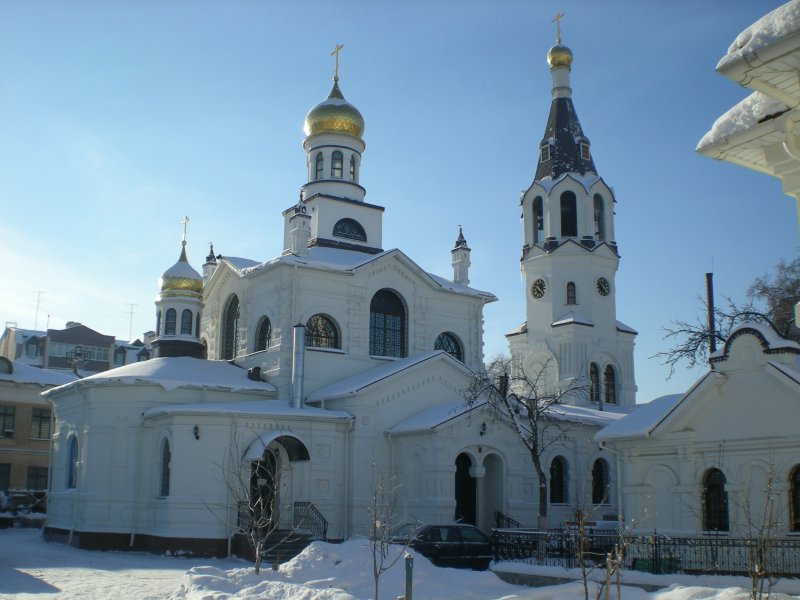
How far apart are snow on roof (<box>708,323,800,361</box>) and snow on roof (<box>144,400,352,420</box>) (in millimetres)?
11526

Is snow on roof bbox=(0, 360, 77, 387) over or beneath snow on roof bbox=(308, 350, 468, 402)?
over

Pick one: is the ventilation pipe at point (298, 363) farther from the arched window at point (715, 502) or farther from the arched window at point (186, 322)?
the arched window at point (715, 502)

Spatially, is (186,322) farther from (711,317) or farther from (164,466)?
(711,317)

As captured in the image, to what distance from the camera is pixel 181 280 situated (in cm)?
3100

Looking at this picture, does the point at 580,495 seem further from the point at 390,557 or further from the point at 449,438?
the point at 390,557

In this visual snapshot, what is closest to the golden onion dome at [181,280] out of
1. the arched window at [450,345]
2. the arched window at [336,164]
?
the arched window at [336,164]

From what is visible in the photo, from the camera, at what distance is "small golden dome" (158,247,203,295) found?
30875mm

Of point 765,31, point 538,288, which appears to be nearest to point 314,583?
point 765,31

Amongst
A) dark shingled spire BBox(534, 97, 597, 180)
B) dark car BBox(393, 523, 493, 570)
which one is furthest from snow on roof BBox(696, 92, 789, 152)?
dark shingled spire BBox(534, 97, 597, 180)

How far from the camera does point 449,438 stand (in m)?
25.1

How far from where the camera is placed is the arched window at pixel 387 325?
98.8 ft

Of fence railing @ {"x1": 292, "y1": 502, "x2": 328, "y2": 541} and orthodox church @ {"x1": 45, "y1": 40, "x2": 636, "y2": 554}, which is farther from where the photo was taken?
orthodox church @ {"x1": 45, "y1": 40, "x2": 636, "y2": 554}

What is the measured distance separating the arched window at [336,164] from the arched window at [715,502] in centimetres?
2013

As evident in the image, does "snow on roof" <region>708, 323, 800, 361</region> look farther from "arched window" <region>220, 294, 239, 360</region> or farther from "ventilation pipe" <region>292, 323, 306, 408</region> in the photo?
"arched window" <region>220, 294, 239, 360</region>
